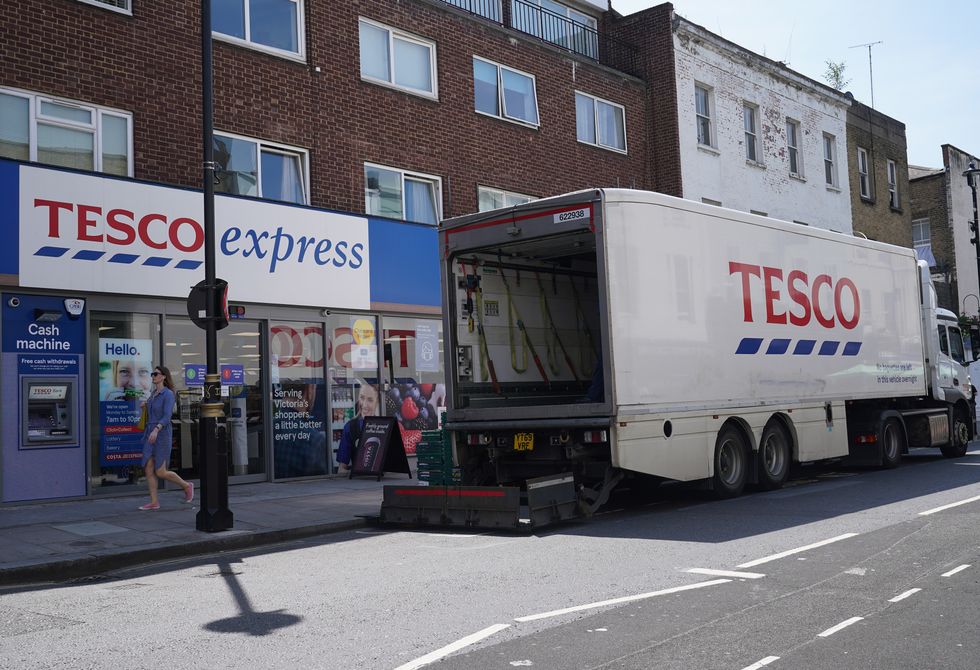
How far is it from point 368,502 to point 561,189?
1069cm

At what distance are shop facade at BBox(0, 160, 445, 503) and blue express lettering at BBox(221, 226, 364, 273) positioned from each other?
26 millimetres

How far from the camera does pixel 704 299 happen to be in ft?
39.7

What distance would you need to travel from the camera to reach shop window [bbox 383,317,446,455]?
1781cm

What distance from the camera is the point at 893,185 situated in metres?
34.9

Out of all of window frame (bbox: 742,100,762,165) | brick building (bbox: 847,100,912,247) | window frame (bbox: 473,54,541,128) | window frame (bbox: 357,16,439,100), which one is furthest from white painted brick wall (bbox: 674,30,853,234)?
window frame (bbox: 357,16,439,100)

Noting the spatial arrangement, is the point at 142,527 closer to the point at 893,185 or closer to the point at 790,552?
the point at 790,552

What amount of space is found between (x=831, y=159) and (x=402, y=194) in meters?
18.2

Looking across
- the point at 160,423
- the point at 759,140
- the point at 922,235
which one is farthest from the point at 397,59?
the point at 922,235

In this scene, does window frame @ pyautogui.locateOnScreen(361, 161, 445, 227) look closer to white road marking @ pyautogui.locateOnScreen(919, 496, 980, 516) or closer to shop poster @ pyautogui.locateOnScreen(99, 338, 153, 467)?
shop poster @ pyautogui.locateOnScreen(99, 338, 153, 467)

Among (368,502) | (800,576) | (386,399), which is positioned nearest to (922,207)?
(386,399)

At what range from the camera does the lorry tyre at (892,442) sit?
639 inches

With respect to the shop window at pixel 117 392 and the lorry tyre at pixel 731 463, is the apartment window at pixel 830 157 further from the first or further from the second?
the shop window at pixel 117 392

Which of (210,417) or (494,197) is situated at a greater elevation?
(494,197)

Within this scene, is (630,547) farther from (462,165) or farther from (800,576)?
(462,165)
